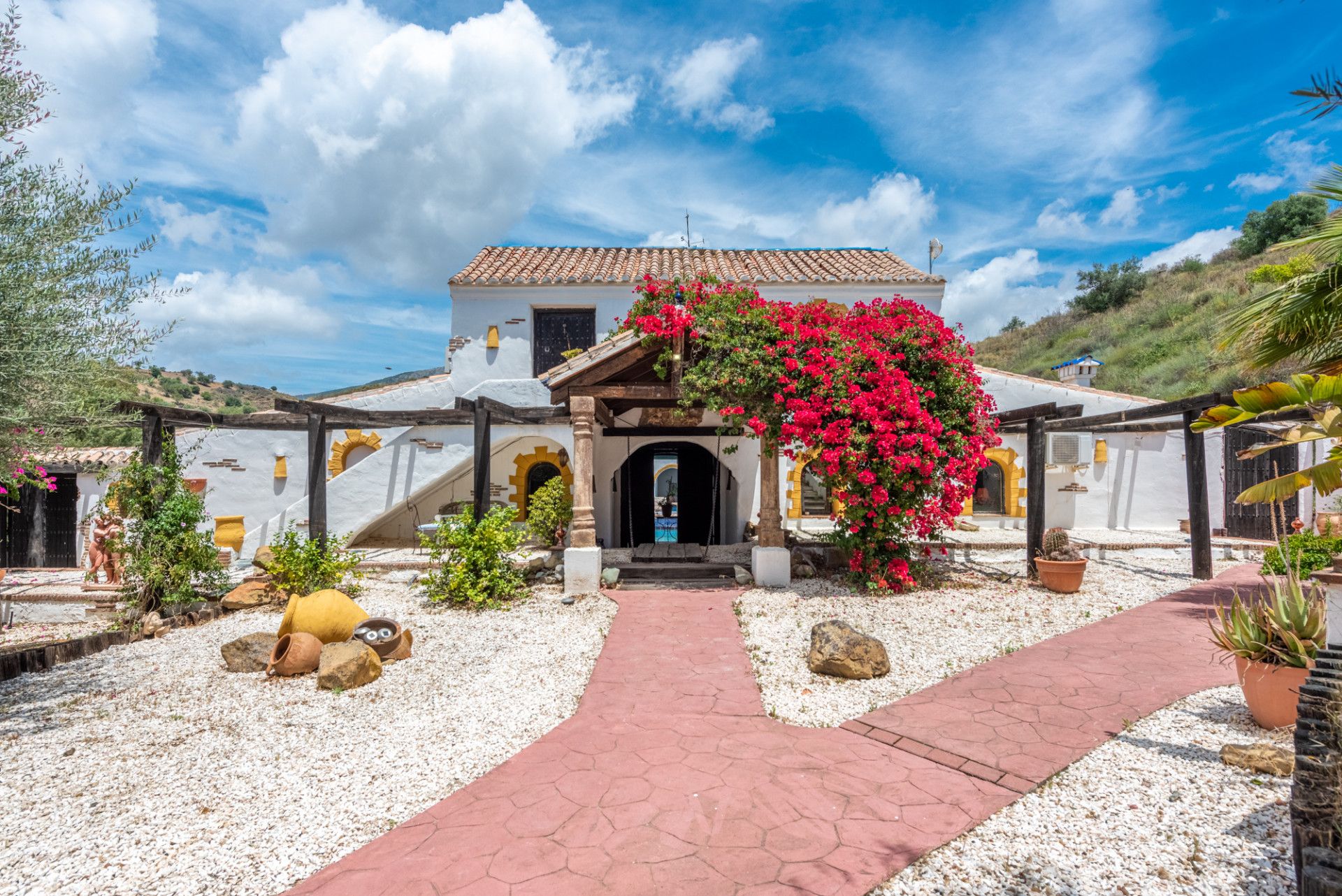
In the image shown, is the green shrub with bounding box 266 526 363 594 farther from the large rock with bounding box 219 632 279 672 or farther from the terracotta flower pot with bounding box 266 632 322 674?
the terracotta flower pot with bounding box 266 632 322 674

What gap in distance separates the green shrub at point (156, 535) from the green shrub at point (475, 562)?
266 centimetres

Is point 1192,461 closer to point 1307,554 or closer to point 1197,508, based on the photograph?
point 1197,508

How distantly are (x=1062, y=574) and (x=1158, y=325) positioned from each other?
25.2 metres

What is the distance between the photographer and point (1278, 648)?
4.04 metres

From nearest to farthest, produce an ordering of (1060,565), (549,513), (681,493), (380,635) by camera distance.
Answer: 1. (380,635)
2. (1060,565)
3. (549,513)
4. (681,493)

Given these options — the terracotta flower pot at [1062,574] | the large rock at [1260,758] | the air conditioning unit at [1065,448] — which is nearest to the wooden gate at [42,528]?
the terracotta flower pot at [1062,574]

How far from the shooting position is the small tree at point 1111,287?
107 feet

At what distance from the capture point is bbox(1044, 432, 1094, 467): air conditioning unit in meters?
14.3

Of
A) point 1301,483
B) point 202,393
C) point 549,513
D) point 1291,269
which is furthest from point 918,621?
point 202,393

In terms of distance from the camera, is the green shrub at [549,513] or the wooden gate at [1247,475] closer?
the green shrub at [549,513]

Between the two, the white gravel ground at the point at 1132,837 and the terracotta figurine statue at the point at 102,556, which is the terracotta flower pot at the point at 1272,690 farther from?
the terracotta figurine statue at the point at 102,556

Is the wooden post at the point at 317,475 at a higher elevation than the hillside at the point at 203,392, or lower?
lower

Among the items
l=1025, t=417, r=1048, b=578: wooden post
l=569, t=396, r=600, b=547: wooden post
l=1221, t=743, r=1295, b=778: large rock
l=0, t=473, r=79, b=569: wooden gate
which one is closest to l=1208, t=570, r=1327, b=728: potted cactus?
l=1221, t=743, r=1295, b=778: large rock

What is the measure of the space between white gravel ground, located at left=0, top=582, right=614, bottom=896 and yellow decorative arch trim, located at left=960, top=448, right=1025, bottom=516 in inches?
463
